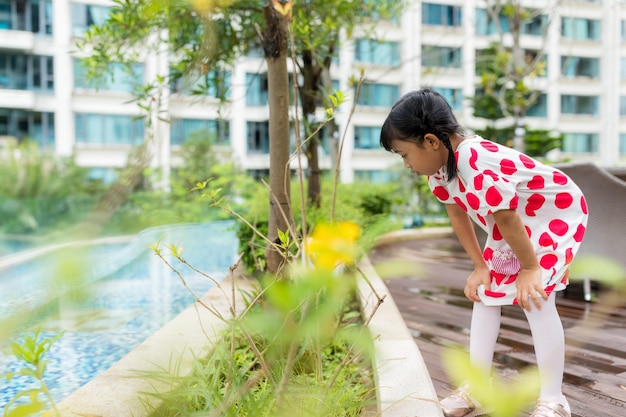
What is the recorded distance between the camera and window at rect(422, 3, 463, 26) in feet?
76.2

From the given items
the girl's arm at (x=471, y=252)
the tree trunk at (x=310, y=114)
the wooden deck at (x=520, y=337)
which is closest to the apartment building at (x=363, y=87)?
Answer: the tree trunk at (x=310, y=114)

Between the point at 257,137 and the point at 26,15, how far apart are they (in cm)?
843

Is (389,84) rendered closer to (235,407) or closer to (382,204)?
(382,204)

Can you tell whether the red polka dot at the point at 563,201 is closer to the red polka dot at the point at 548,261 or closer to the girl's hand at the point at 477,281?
the red polka dot at the point at 548,261

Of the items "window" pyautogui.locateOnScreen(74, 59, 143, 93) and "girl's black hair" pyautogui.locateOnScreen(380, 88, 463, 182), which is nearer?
"girl's black hair" pyautogui.locateOnScreen(380, 88, 463, 182)

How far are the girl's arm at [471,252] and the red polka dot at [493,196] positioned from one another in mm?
296

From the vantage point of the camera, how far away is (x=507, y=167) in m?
1.38

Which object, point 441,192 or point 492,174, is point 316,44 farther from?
point 492,174

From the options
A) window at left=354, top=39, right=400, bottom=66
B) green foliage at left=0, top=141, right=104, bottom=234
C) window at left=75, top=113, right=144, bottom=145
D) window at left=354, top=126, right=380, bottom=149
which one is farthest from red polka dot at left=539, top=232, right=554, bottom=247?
window at left=354, top=126, right=380, bottom=149

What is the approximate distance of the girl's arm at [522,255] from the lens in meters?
1.33

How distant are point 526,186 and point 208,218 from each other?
9.97 meters

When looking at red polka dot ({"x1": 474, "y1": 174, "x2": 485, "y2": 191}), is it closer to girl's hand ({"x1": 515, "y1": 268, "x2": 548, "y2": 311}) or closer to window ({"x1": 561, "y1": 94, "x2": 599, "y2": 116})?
girl's hand ({"x1": 515, "y1": 268, "x2": 548, "y2": 311})

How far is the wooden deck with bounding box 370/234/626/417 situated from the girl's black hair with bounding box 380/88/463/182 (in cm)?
33

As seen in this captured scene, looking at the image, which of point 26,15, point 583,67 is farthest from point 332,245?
point 583,67
